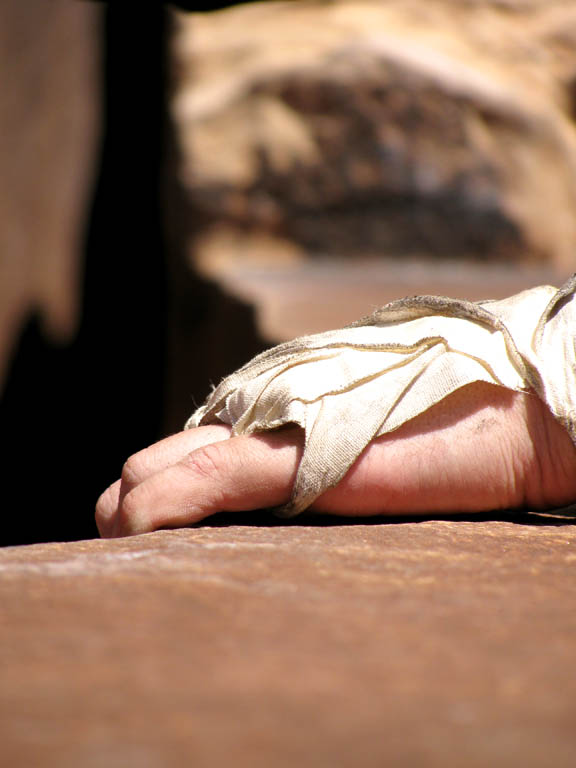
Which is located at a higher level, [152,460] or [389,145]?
[389,145]

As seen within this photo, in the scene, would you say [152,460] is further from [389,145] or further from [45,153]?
[45,153]

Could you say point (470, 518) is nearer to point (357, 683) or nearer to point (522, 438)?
point (522, 438)

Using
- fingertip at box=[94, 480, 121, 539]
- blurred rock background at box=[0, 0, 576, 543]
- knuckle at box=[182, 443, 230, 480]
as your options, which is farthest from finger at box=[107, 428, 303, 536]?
blurred rock background at box=[0, 0, 576, 543]

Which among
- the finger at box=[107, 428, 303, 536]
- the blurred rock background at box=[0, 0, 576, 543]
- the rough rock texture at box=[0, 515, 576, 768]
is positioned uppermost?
the blurred rock background at box=[0, 0, 576, 543]

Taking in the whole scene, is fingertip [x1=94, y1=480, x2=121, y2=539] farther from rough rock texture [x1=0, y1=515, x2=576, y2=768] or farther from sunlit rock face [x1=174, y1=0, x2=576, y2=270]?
sunlit rock face [x1=174, y1=0, x2=576, y2=270]

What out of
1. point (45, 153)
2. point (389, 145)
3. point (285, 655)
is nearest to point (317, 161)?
point (389, 145)

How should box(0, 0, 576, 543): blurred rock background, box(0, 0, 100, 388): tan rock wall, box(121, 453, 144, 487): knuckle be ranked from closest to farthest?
1. box(121, 453, 144, 487): knuckle
2. box(0, 0, 576, 543): blurred rock background
3. box(0, 0, 100, 388): tan rock wall

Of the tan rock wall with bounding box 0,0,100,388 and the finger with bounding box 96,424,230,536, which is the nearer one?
the finger with bounding box 96,424,230,536

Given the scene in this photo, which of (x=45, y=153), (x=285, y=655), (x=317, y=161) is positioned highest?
(x=45, y=153)
